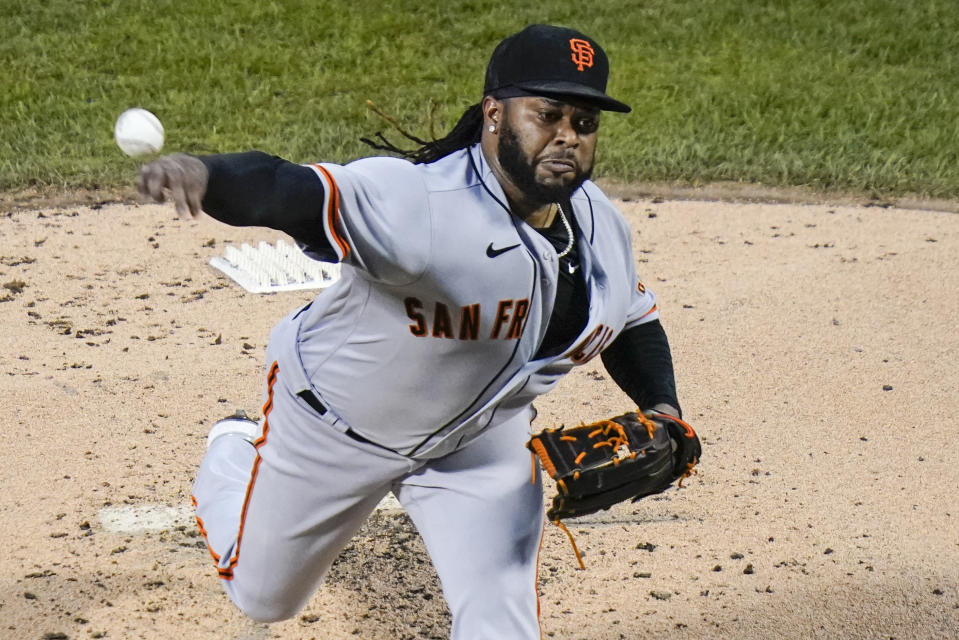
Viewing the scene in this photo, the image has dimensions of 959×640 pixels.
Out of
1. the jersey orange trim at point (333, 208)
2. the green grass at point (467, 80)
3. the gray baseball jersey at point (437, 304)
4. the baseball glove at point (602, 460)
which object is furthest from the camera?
the green grass at point (467, 80)

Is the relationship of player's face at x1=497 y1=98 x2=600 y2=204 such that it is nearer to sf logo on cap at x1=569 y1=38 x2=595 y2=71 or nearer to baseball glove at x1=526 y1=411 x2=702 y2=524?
sf logo on cap at x1=569 y1=38 x2=595 y2=71

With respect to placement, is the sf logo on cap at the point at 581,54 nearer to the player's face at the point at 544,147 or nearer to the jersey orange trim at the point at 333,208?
the player's face at the point at 544,147

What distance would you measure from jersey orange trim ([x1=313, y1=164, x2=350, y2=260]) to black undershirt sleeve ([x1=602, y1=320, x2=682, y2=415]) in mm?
1160

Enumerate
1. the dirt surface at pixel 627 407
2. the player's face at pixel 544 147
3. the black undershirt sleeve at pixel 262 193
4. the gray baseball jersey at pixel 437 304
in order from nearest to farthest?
the black undershirt sleeve at pixel 262 193 < the gray baseball jersey at pixel 437 304 < the player's face at pixel 544 147 < the dirt surface at pixel 627 407

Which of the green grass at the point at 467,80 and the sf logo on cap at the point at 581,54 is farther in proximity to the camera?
the green grass at the point at 467,80

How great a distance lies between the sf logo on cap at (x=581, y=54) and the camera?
2969 mm

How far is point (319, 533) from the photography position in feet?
10.8

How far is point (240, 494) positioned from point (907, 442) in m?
3.03

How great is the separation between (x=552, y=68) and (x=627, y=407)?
2867mm

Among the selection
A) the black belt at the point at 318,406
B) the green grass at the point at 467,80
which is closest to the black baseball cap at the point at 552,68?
the black belt at the point at 318,406

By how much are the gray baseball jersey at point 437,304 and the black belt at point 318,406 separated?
0.01 meters

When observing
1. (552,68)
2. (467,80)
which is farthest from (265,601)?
(467,80)

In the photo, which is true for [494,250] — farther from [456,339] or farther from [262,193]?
[262,193]

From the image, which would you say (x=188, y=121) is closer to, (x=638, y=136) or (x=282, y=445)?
(x=638, y=136)
